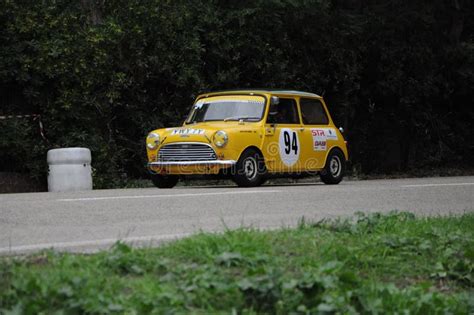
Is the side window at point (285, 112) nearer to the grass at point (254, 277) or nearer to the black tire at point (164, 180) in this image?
the black tire at point (164, 180)

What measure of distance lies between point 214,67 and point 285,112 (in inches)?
165

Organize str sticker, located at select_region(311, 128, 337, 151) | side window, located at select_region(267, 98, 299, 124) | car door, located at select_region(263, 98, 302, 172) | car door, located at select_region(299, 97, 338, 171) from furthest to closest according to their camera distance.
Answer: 1. str sticker, located at select_region(311, 128, 337, 151)
2. car door, located at select_region(299, 97, 338, 171)
3. side window, located at select_region(267, 98, 299, 124)
4. car door, located at select_region(263, 98, 302, 172)

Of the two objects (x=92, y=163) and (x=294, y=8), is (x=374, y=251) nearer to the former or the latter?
(x=92, y=163)

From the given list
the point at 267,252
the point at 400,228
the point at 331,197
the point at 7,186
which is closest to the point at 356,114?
the point at 7,186

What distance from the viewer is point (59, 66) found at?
66.8 feet

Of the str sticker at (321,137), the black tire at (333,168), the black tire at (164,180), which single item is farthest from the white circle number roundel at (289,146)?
the black tire at (164,180)

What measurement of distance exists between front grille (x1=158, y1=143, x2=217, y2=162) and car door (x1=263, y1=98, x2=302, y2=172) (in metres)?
1.22

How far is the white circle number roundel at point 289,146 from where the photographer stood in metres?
18.6

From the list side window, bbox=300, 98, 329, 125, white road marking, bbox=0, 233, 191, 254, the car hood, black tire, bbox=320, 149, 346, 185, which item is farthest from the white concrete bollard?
white road marking, bbox=0, 233, 191, 254

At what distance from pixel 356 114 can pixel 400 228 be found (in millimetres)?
19072

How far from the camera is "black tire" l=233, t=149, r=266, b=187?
57.3 feet

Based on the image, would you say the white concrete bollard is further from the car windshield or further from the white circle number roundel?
the white circle number roundel

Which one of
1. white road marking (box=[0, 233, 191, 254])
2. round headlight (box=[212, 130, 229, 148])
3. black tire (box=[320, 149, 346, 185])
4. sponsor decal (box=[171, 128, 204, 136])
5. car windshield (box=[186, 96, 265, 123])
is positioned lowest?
black tire (box=[320, 149, 346, 185])

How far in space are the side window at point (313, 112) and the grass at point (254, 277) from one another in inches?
456
